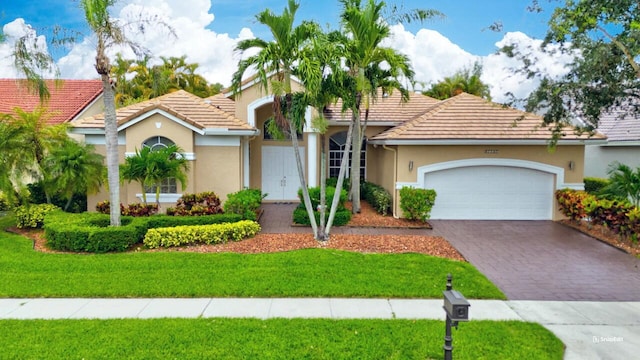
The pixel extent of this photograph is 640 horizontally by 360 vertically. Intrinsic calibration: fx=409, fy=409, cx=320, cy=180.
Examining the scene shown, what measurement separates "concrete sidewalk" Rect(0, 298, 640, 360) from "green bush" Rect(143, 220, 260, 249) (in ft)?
11.4

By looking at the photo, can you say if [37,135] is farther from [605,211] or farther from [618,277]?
[605,211]

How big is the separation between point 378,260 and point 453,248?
2.62 m

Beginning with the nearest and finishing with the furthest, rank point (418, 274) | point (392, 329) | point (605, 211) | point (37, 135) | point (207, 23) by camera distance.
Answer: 1. point (392, 329)
2. point (418, 274)
3. point (605, 211)
4. point (37, 135)
5. point (207, 23)

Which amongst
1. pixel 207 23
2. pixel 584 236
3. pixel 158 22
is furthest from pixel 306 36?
pixel 584 236

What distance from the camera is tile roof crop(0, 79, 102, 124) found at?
73.0 feet

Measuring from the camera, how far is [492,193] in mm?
14734

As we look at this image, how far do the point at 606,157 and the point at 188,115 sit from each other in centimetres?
1994

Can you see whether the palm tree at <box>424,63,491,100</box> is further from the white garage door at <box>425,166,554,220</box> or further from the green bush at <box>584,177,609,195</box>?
the white garage door at <box>425,166,554,220</box>

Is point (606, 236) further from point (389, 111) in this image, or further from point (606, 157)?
point (606, 157)

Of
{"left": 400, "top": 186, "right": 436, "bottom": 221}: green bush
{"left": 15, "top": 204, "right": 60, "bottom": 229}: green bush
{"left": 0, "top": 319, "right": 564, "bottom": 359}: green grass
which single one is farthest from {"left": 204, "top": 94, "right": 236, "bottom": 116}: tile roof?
{"left": 0, "top": 319, "right": 564, "bottom": 359}: green grass

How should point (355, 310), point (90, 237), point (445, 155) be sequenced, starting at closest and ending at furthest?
point (355, 310), point (90, 237), point (445, 155)

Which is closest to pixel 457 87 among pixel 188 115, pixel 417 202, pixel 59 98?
pixel 417 202

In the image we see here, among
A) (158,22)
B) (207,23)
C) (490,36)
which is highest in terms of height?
(207,23)

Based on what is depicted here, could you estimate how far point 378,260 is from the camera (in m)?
9.59
